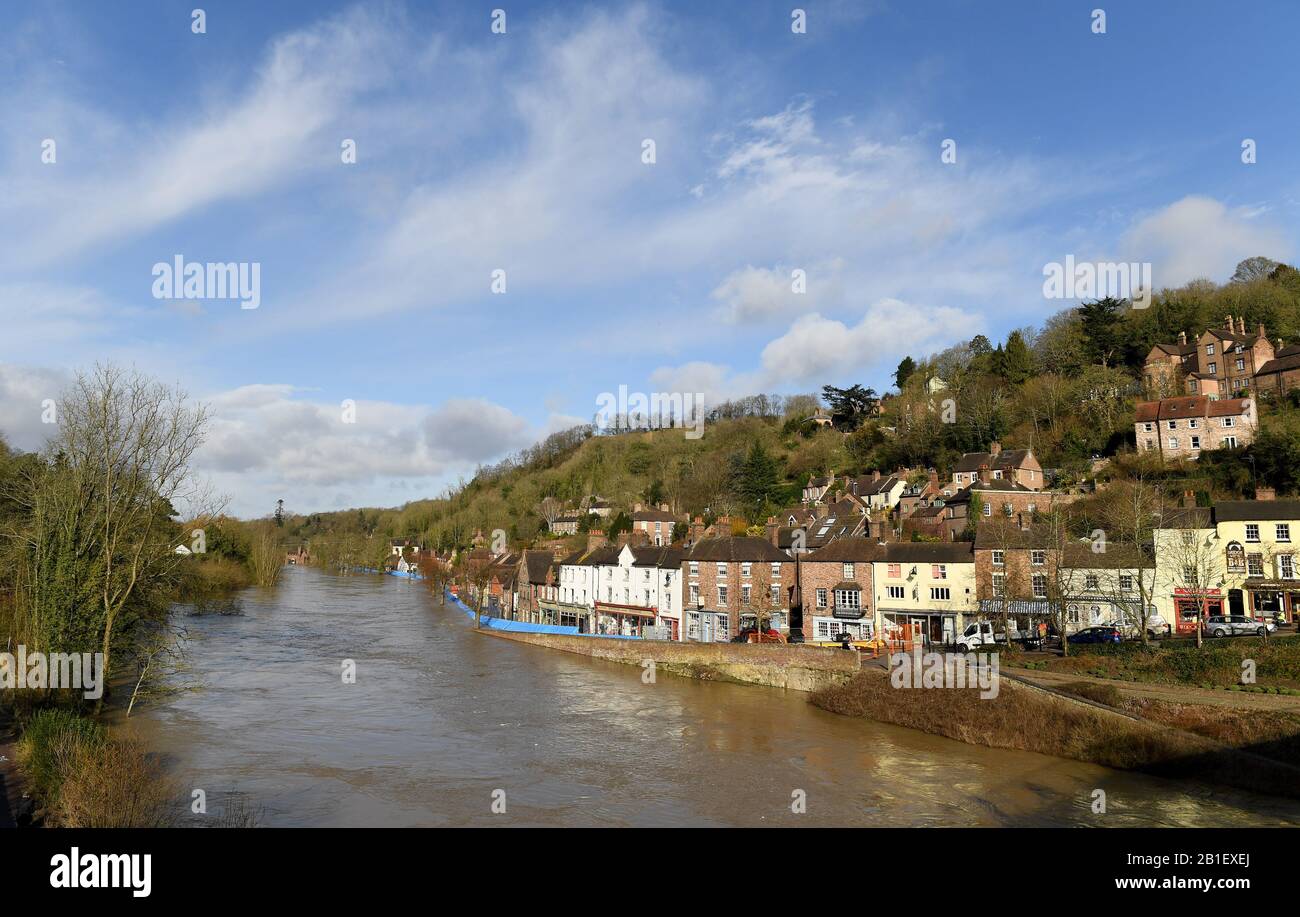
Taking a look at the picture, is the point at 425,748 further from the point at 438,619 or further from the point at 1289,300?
the point at 1289,300

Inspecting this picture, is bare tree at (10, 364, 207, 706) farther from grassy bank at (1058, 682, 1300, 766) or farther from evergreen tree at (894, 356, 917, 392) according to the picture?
evergreen tree at (894, 356, 917, 392)

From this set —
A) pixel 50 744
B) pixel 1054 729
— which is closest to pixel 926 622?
pixel 1054 729

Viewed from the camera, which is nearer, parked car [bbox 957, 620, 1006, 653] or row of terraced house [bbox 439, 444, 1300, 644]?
parked car [bbox 957, 620, 1006, 653]

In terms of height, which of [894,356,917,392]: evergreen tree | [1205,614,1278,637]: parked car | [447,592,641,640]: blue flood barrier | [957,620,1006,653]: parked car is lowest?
[447,592,641,640]: blue flood barrier

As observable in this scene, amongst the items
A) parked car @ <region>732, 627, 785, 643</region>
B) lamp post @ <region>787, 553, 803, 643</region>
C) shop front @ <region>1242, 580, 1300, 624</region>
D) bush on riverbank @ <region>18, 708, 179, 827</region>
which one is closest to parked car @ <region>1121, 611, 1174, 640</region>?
shop front @ <region>1242, 580, 1300, 624</region>

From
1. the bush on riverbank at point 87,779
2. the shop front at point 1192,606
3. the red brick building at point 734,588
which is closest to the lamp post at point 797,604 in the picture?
the red brick building at point 734,588

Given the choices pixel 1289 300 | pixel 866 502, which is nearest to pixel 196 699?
pixel 866 502
